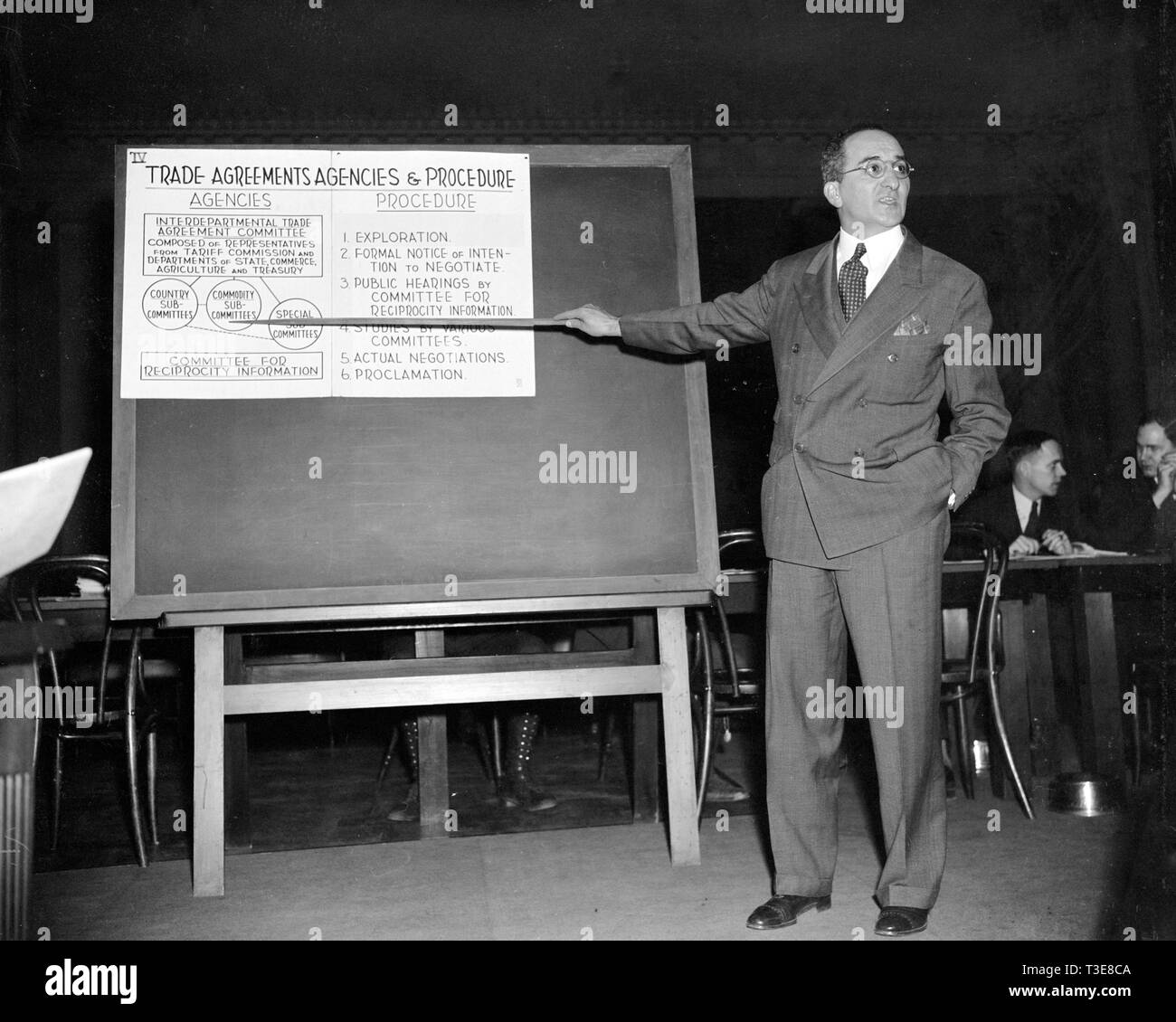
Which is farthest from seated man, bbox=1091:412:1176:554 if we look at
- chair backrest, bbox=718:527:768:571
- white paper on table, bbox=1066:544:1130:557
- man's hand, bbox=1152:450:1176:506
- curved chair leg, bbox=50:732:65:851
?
curved chair leg, bbox=50:732:65:851

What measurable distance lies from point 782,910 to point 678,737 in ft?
1.90

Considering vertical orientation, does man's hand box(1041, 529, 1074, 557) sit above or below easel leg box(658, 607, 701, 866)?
above

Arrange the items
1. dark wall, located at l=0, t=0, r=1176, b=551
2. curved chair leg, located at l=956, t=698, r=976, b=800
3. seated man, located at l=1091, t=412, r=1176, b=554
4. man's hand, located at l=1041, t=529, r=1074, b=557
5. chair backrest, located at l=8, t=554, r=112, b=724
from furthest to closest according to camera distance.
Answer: dark wall, located at l=0, t=0, r=1176, b=551 → seated man, located at l=1091, t=412, r=1176, b=554 → man's hand, located at l=1041, t=529, r=1074, b=557 → curved chair leg, located at l=956, t=698, r=976, b=800 → chair backrest, located at l=8, t=554, r=112, b=724

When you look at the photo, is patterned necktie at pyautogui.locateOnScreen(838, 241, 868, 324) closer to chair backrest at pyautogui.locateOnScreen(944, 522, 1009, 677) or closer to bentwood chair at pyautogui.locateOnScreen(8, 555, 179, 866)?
chair backrest at pyautogui.locateOnScreen(944, 522, 1009, 677)

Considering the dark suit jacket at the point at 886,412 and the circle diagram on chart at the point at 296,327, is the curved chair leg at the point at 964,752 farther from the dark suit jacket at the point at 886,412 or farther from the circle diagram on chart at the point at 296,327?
the circle diagram on chart at the point at 296,327

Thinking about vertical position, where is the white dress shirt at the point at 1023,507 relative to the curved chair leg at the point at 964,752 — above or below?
above

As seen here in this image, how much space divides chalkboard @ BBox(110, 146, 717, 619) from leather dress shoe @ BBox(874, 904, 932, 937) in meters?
0.91

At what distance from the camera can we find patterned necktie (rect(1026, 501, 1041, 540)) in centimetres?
476

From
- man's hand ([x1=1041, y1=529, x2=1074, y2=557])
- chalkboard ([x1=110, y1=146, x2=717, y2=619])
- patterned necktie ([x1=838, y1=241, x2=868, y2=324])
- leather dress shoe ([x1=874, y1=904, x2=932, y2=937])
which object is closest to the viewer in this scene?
leather dress shoe ([x1=874, y1=904, x2=932, y2=937])

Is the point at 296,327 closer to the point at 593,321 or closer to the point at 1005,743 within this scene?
the point at 593,321

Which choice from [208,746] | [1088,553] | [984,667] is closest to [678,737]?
[208,746]

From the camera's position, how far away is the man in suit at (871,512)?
2359 mm

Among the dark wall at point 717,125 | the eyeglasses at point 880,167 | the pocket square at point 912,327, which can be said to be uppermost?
the dark wall at point 717,125

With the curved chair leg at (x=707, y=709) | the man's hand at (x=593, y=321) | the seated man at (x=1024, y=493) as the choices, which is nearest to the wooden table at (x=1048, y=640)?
the curved chair leg at (x=707, y=709)
